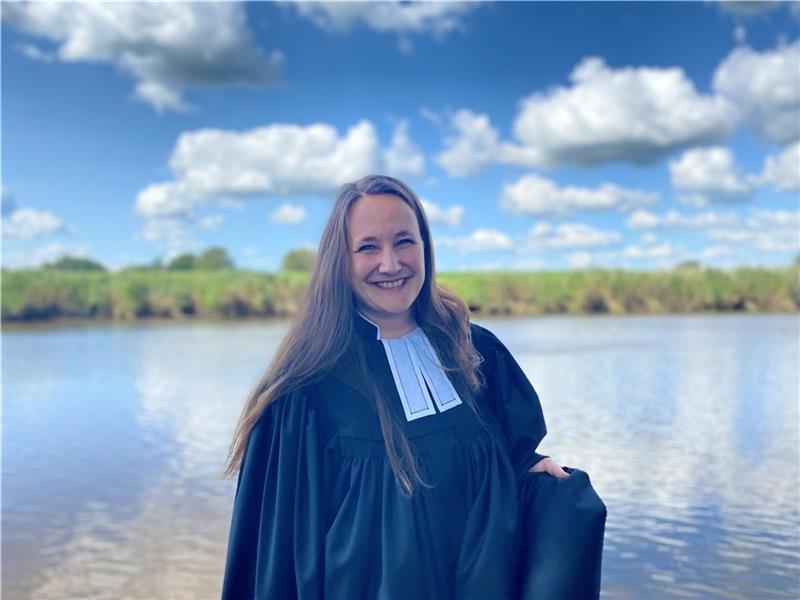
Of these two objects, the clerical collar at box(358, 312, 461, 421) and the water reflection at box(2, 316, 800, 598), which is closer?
the clerical collar at box(358, 312, 461, 421)

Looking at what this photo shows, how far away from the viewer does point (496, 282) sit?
24.6m

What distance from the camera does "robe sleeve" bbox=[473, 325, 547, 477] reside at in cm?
218

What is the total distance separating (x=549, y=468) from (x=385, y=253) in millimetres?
728

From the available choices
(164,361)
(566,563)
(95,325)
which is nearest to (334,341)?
(566,563)

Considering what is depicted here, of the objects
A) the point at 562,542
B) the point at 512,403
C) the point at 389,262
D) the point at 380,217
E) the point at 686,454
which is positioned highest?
the point at 380,217

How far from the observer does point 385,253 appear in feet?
6.77

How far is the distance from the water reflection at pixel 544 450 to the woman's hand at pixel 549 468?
2.36m

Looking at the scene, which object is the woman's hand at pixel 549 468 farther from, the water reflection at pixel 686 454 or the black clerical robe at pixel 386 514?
the water reflection at pixel 686 454

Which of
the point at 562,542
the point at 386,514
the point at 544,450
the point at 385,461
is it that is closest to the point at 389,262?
the point at 385,461

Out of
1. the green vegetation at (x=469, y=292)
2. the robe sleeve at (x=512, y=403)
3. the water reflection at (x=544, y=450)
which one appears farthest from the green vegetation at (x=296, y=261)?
the robe sleeve at (x=512, y=403)

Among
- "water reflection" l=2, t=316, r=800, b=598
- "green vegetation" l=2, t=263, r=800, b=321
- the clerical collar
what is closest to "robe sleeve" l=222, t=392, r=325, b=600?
the clerical collar

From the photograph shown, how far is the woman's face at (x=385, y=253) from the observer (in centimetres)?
207

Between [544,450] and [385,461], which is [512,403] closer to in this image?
[385,461]

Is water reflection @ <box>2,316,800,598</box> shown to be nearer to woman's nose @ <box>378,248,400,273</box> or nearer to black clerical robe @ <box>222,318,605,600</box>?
black clerical robe @ <box>222,318,605,600</box>
